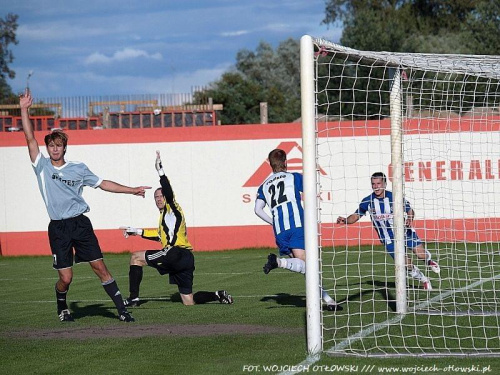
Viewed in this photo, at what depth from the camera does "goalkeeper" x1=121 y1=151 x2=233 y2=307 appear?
39.3ft

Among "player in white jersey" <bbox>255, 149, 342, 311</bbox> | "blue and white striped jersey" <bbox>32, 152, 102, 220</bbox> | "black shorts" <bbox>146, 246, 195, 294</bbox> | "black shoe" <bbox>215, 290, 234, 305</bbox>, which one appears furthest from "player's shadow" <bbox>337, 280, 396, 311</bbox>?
"blue and white striped jersey" <bbox>32, 152, 102, 220</bbox>

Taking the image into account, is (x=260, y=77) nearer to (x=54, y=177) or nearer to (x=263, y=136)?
(x=263, y=136)

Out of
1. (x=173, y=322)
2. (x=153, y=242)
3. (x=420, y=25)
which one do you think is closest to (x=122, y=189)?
(x=173, y=322)

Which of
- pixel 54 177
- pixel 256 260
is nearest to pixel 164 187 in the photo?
pixel 54 177

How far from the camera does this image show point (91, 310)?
1205cm

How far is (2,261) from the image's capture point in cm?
2258

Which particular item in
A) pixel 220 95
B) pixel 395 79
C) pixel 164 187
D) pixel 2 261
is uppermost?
pixel 220 95

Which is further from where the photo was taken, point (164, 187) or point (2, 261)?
point (2, 261)

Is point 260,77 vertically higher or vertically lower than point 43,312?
higher

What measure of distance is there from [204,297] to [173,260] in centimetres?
72

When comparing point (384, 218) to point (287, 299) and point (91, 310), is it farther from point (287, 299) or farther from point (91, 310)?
point (91, 310)

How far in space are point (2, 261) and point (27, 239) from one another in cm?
101

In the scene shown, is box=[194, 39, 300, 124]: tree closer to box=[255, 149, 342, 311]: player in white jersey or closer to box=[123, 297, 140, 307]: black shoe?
box=[123, 297, 140, 307]: black shoe

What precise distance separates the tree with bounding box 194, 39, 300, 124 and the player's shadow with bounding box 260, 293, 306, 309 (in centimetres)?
2762
